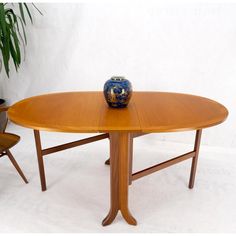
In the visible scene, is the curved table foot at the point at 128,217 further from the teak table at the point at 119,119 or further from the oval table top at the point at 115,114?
the oval table top at the point at 115,114

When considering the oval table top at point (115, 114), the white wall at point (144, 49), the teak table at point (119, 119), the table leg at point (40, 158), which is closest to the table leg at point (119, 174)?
the teak table at point (119, 119)

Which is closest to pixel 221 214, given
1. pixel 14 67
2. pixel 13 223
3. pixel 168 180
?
pixel 168 180

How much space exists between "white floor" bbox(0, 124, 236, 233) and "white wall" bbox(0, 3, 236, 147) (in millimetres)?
507

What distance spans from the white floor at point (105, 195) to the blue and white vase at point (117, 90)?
0.85 meters

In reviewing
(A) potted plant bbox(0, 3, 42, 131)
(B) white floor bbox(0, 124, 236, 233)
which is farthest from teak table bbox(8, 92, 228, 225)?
(A) potted plant bbox(0, 3, 42, 131)

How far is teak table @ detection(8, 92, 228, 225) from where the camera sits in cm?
121

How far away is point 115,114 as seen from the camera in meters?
1.42

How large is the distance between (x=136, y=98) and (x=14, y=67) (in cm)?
190

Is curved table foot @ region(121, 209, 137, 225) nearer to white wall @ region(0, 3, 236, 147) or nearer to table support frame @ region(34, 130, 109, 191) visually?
table support frame @ region(34, 130, 109, 191)

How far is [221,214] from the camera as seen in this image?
1695 mm

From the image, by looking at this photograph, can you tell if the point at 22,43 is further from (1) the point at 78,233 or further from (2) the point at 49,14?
(1) the point at 78,233

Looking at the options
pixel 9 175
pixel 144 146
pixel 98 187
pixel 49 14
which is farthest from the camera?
pixel 144 146

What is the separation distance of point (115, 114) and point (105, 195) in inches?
32.5

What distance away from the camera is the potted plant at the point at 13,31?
7.97 feet
